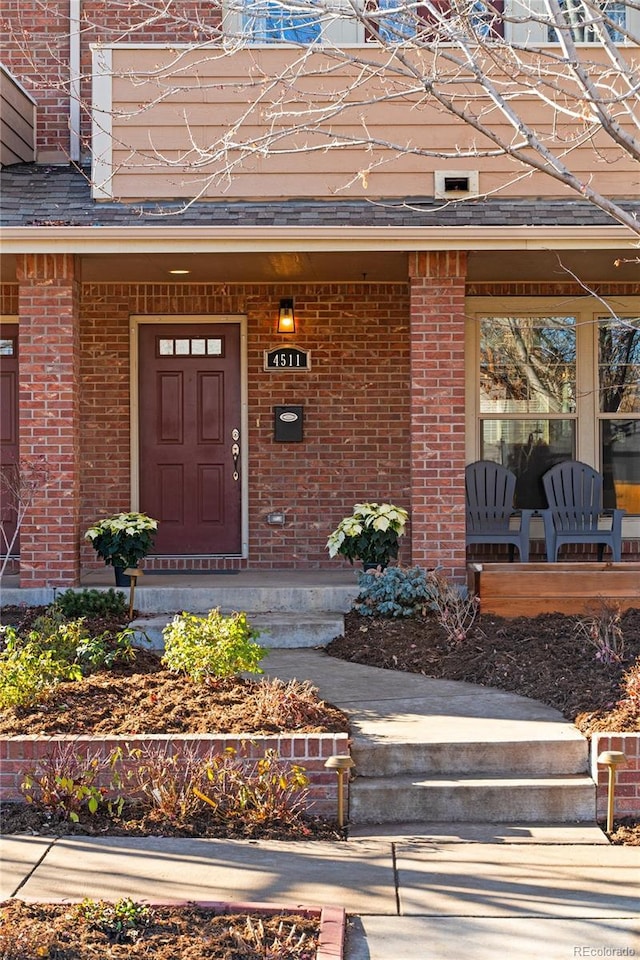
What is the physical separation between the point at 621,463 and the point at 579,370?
3.14ft

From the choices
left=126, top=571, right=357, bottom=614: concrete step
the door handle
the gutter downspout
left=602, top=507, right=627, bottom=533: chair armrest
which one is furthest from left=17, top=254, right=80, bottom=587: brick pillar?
left=602, top=507, right=627, bottom=533: chair armrest

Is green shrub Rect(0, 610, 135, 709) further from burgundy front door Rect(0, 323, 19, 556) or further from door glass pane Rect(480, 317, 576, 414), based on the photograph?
door glass pane Rect(480, 317, 576, 414)

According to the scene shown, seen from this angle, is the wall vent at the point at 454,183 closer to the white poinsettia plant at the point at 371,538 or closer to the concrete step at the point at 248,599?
the white poinsettia plant at the point at 371,538

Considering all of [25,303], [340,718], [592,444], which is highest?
[25,303]

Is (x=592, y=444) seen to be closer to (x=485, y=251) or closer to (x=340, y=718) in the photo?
(x=485, y=251)

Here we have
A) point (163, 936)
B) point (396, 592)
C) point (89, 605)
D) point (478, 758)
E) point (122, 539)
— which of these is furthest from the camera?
point (122, 539)

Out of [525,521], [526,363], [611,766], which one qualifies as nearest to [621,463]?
[526,363]

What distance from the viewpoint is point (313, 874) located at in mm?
4141

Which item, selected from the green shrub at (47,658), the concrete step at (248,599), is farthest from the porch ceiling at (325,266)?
the green shrub at (47,658)

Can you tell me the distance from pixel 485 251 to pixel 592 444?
2462 millimetres

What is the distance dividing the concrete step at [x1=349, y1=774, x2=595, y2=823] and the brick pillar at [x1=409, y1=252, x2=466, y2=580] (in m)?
3.42

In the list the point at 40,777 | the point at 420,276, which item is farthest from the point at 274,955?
the point at 420,276

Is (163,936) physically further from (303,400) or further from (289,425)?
(303,400)

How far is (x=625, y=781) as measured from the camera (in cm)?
488
